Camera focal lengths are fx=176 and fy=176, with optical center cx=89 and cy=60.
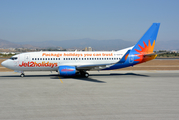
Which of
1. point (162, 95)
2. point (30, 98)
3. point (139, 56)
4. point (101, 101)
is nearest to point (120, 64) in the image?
point (139, 56)

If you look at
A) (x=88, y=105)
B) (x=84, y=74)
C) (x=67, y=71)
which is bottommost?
(x=88, y=105)

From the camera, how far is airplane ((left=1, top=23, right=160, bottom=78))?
28641mm

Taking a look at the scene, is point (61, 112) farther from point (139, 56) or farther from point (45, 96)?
point (139, 56)

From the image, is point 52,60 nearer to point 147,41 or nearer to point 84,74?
point 84,74

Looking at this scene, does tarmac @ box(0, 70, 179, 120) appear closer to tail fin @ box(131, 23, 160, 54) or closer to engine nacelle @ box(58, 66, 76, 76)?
engine nacelle @ box(58, 66, 76, 76)

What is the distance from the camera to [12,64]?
28.7 metres

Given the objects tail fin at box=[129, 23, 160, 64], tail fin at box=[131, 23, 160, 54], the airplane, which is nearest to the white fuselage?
the airplane

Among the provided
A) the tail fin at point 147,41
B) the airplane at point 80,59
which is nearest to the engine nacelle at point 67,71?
the airplane at point 80,59

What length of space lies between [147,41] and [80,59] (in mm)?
12631

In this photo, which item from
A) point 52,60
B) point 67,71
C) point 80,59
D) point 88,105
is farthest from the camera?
point 80,59

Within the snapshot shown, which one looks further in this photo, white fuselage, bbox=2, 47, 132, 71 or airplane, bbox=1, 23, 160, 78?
white fuselage, bbox=2, 47, 132, 71

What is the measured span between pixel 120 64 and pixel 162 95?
13.5 metres

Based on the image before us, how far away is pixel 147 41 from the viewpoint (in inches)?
1257

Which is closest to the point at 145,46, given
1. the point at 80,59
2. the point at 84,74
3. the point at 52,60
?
the point at 80,59
